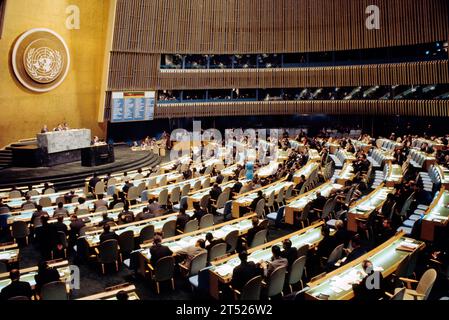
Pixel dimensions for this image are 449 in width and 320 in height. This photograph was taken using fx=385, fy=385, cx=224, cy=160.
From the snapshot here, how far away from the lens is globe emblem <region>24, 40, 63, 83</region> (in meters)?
17.2

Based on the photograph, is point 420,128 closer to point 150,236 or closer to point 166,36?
Answer: point 166,36

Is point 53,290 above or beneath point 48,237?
beneath

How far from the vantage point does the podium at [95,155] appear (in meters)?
15.4

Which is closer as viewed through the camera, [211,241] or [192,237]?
[211,241]

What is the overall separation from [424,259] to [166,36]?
19.3 m

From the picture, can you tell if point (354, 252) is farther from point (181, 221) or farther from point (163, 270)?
point (181, 221)

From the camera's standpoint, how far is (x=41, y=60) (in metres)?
17.8

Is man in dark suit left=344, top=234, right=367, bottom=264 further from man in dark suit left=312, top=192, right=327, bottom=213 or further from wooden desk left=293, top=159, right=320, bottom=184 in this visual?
wooden desk left=293, top=159, right=320, bottom=184

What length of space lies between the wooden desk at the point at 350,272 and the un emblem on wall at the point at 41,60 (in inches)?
648

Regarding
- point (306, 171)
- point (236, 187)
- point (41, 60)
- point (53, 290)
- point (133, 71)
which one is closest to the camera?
point (53, 290)

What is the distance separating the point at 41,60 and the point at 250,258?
621 inches

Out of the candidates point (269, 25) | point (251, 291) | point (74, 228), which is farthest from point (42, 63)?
point (251, 291)

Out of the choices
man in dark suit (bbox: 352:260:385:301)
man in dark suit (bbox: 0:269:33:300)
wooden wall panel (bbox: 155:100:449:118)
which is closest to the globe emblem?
wooden wall panel (bbox: 155:100:449:118)
